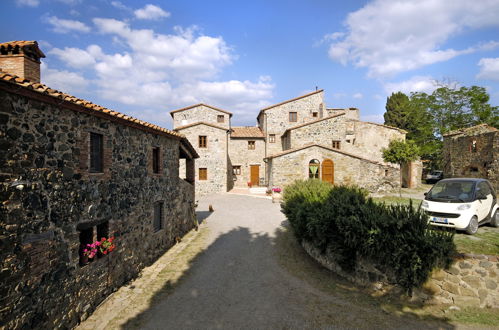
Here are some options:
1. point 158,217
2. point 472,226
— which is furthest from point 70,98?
point 472,226

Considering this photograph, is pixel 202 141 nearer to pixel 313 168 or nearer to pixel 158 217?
pixel 313 168

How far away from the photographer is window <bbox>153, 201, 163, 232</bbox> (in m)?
10.3

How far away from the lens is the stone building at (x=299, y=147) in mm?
22781

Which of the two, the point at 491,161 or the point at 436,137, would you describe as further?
the point at 436,137

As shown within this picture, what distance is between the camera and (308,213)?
29.8 feet

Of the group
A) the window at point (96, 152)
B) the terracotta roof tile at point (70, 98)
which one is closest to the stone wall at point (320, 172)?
the terracotta roof tile at point (70, 98)

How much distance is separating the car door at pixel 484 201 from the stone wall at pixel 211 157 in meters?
19.8

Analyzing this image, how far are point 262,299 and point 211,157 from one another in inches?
775

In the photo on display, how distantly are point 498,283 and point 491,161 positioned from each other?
61.4ft

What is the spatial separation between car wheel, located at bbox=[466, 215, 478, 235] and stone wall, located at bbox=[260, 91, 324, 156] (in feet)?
76.0

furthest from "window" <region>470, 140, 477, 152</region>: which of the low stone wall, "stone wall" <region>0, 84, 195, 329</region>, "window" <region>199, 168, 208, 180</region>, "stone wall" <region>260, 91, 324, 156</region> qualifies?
"stone wall" <region>0, 84, 195, 329</region>

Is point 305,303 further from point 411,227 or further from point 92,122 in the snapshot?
point 92,122

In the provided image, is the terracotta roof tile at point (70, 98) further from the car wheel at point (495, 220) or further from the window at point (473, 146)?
the window at point (473, 146)

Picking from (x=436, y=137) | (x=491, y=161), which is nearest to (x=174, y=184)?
(x=491, y=161)
